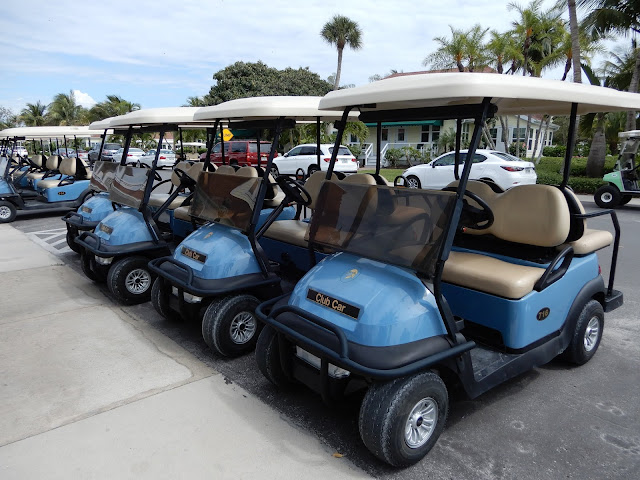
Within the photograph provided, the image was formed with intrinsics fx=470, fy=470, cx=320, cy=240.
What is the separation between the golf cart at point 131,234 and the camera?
4566 millimetres

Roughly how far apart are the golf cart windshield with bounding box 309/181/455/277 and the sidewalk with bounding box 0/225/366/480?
1.10 metres

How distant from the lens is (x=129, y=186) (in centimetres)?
514

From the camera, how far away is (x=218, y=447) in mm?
2521

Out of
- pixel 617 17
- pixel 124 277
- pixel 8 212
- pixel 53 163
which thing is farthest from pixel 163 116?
pixel 617 17

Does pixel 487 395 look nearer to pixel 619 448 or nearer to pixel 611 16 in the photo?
pixel 619 448

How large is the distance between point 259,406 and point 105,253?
2.41 meters

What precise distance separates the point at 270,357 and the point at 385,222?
42.5 inches

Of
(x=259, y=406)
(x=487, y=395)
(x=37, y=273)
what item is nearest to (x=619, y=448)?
(x=487, y=395)

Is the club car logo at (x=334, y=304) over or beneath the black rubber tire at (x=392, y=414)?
over

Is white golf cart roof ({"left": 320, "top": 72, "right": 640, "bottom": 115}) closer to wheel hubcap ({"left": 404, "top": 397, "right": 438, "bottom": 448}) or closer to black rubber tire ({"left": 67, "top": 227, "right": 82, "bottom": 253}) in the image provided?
wheel hubcap ({"left": 404, "top": 397, "right": 438, "bottom": 448})

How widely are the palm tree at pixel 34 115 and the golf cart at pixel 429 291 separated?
57.8 metres

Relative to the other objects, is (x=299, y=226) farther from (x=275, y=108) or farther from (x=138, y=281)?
(x=138, y=281)

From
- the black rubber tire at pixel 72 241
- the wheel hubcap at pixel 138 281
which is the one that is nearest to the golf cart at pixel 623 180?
the wheel hubcap at pixel 138 281

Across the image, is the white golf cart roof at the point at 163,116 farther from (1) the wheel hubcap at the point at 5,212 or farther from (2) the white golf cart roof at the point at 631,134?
(2) the white golf cart roof at the point at 631,134
